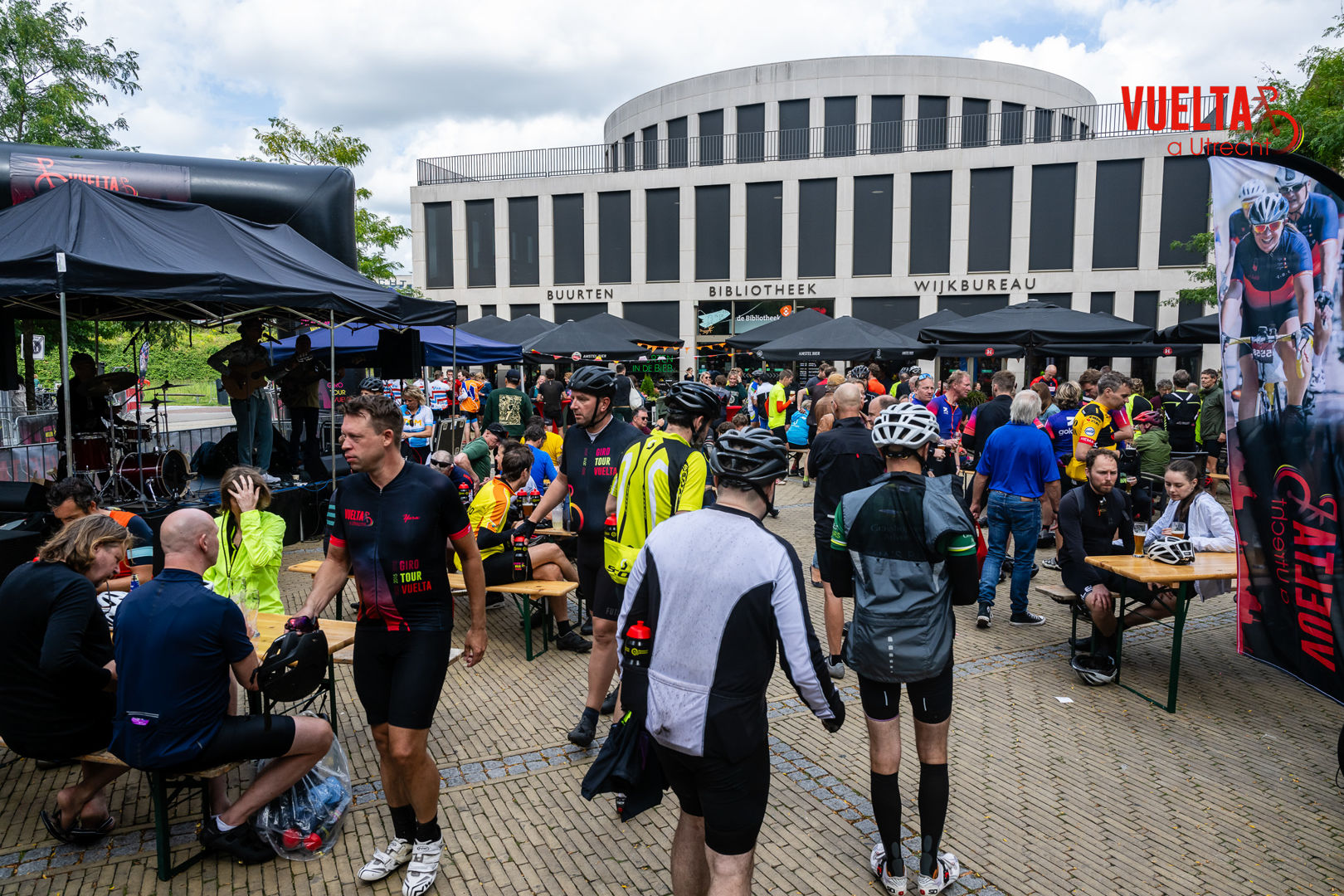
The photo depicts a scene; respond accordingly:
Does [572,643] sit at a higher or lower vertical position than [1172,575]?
lower

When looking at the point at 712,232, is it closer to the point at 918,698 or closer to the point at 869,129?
the point at 869,129

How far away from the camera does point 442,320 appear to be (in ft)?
33.0

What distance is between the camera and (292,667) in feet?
11.6

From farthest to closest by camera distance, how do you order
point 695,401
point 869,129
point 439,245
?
point 439,245, point 869,129, point 695,401

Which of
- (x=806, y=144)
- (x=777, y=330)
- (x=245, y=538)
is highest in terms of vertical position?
(x=806, y=144)

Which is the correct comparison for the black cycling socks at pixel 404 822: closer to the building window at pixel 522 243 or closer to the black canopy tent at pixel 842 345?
the black canopy tent at pixel 842 345

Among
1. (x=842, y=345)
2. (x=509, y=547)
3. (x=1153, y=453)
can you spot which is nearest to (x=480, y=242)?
(x=842, y=345)

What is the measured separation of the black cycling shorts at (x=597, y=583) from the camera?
4.59 meters

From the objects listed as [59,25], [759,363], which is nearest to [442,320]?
[59,25]

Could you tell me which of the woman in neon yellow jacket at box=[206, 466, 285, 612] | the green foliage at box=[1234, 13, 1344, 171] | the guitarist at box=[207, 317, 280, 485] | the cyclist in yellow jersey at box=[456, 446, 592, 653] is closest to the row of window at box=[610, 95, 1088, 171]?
the green foliage at box=[1234, 13, 1344, 171]

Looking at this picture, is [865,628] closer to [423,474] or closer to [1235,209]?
[423,474]

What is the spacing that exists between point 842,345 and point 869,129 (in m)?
20.8

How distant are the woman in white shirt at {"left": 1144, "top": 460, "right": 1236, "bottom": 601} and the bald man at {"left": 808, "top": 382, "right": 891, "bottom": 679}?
2.06 meters

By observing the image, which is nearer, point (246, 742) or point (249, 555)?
point (246, 742)
